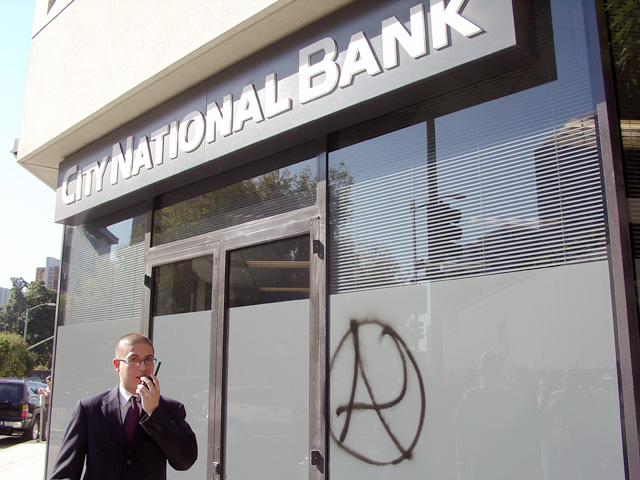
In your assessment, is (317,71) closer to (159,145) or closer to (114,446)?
(159,145)

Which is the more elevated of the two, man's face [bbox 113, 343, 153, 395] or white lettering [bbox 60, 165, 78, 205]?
white lettering [bbox 60, 165, 78, 205]

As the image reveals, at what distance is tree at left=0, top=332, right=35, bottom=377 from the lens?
1432 inches

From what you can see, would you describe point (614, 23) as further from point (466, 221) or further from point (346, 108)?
point (346, 108)

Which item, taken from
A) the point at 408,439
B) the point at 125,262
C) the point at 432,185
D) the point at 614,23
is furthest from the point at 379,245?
the point at 125,262

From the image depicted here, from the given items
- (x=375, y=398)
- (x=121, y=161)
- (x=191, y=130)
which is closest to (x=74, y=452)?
(x=375, y=398)

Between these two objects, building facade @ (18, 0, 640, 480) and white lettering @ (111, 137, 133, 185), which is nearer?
building facade @ (18, 0, 640, 480)

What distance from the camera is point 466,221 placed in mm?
3867

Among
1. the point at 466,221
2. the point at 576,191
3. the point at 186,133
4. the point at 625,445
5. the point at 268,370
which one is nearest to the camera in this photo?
the point at 625,445

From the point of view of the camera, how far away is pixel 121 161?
6918 mm

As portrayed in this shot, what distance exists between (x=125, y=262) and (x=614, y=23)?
18.5 feet

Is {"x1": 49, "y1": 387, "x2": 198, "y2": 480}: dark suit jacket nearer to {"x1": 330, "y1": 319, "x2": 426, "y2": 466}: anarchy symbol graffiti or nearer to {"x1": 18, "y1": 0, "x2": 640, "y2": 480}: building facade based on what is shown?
{"x1": 330, "y1": 319, "x2": 426, "y2": 466}: anarchy symbol graffiti

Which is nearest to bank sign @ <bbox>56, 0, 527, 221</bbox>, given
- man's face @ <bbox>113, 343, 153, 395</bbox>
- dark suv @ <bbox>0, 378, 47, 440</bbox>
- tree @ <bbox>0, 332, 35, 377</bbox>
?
man's face @ <bbox>113, 343, 153, 395</bbox>

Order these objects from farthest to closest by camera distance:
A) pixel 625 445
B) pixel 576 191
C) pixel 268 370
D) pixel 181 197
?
pixel 181 197 < pixel 268 370 < pixel 576 191 < pixel 625 445

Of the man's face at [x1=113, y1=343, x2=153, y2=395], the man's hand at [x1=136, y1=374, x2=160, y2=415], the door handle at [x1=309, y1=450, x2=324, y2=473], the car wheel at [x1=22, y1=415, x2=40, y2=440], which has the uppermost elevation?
the man's face at [x1=113, y1=343, x2=153, y2=395]
